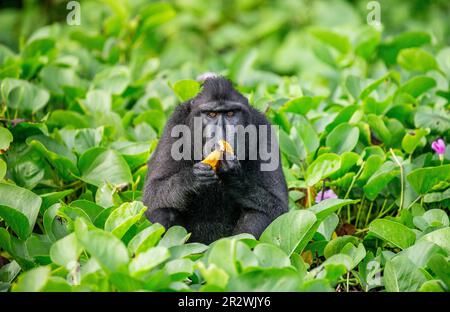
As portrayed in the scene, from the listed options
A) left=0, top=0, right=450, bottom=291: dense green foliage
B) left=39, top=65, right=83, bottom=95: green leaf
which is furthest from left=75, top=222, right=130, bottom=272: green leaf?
left=39, top=65, right=83, bottom=95: green leaf

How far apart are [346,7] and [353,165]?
21.5ft

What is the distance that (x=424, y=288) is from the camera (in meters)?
4.27

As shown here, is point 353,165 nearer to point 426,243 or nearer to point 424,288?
point 426,243

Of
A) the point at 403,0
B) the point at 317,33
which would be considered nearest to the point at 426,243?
the point at 317,33

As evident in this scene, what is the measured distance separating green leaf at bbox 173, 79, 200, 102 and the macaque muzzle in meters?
1.46

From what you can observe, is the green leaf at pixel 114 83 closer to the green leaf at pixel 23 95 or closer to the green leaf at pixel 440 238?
the green leaf at pixel 23 95

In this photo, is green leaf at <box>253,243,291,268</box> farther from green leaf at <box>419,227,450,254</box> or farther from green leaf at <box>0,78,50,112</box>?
green leaf at <box>0,78,50,112</box>

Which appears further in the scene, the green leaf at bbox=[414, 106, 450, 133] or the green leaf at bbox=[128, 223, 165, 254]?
the green leaf at bbox=[414, 106, 450, 133]

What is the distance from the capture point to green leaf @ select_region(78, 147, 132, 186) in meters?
5.84

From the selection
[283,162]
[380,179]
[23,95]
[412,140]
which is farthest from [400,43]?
[23,95]

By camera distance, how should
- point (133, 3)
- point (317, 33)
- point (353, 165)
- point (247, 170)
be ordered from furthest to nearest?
point (133, 3)
point (317, 33)
point (353, 165)
point (247, 170)

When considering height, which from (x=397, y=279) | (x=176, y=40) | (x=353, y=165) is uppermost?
(x=176, y=40)
